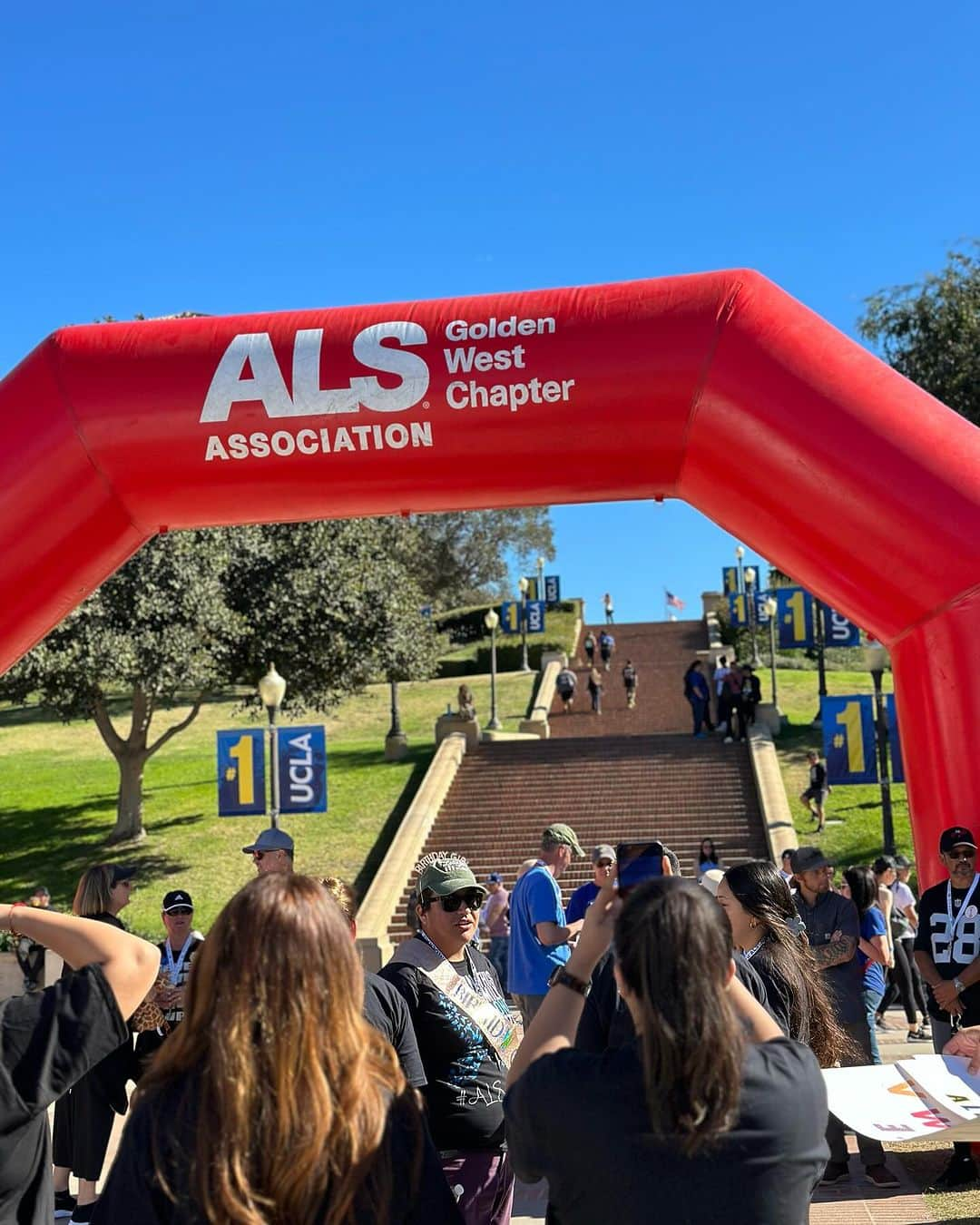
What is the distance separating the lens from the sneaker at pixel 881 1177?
609 centimetres

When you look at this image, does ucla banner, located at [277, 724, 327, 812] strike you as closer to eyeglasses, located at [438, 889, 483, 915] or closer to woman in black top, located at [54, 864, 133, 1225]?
woman in black top, located at [54, 864, 133, 1225]

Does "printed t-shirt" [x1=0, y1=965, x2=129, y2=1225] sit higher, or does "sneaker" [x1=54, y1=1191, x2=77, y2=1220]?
"printed t-shirt" [x1=0, y1=965, x2=129, y2=1225]

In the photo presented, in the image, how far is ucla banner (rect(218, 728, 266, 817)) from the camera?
17656mm

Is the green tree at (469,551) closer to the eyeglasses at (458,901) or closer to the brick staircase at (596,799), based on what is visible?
the brick staircase at (596,799)

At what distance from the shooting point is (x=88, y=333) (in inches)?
312

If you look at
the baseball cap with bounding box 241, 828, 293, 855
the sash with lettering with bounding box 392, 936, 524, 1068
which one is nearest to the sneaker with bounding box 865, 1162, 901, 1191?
the sash with lettering with bounding box 392, 936, 524, 1068

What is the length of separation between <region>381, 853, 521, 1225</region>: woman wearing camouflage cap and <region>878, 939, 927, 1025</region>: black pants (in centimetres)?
805

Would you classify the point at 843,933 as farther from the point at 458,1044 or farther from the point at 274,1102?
the point at 274,1102

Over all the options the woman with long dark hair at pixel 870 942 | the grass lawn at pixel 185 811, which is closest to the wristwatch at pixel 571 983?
the woman with long dark hair at pixel 870 942

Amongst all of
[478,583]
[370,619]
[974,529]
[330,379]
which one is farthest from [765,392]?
[478,583]

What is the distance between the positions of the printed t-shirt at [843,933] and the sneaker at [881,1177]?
2.14ft

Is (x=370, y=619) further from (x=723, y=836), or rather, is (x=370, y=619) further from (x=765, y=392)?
(x=765, y=392)

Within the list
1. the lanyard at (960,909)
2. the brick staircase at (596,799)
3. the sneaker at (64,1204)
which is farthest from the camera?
the brick staircase at (596,799)

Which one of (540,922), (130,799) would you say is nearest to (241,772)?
(130,799)
